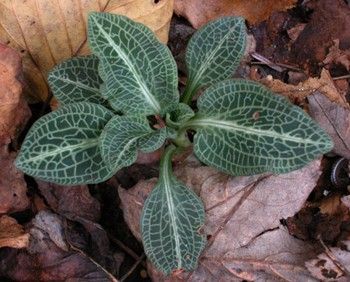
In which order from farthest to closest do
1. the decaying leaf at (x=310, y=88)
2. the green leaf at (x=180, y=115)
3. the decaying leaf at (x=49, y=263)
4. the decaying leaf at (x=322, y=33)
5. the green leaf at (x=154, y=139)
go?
the decaying leaf at (x=322, y=33)
the decaying leaf at (x=310, y=88)
the decaying leaf at (x=49, y=263)
the green leaf at (x=180, y=115)
the green leaf at (x=154, y=139)

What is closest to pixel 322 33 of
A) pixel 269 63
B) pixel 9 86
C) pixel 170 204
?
pixel 269 63

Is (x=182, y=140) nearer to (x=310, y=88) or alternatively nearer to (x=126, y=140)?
(x=126, y=140)

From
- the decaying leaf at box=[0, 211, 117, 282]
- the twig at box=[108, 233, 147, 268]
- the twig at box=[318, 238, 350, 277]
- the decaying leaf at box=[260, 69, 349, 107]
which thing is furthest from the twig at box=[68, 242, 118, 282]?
the decaying leaf at box=[260, 69, 349, 107]

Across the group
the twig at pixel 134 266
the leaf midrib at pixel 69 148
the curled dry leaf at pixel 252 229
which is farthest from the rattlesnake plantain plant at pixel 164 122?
the twig at pixel 134 266

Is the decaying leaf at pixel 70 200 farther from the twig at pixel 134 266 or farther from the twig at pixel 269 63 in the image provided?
the twig at pixel 269 63

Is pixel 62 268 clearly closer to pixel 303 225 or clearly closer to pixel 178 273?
pixel 178 273
